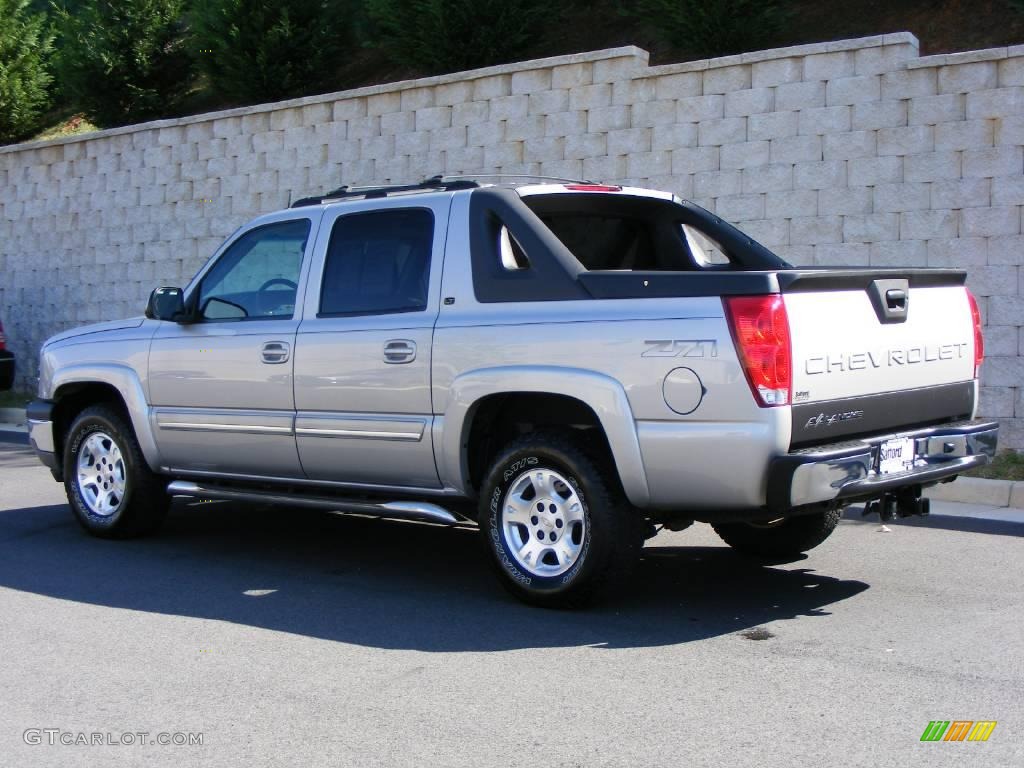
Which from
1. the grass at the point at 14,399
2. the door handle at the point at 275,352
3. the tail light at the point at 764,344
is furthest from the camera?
the grass at the point at 14,399

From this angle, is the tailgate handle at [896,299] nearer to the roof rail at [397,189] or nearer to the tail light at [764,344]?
the tail light at [764,344]

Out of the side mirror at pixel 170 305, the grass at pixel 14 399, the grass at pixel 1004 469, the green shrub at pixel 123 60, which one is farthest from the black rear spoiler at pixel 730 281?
the green shrub at pixel 123 60

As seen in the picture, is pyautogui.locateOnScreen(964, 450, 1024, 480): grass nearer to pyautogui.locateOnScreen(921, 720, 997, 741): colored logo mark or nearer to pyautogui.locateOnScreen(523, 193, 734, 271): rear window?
pyautogui.locateOnScreen(523, 193, 734, 271): rear window

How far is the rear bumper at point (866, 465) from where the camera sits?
5.25 meters

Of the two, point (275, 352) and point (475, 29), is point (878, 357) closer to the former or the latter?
point (275, 352)

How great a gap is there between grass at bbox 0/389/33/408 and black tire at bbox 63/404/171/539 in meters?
9.38

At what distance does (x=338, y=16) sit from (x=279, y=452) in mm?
15011

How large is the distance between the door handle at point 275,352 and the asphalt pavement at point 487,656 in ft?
3.94

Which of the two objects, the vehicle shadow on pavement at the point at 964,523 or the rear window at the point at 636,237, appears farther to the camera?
the vehicle shadow on pavement at the point at 964,523

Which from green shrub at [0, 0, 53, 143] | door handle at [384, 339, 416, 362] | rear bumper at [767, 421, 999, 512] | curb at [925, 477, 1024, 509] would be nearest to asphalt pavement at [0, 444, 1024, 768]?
rear bumper at [767, 421, 999, 512]

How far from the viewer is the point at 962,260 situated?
36.3 feet

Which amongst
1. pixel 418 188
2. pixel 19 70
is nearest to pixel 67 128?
pixel 19 70

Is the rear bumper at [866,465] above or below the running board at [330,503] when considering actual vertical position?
above

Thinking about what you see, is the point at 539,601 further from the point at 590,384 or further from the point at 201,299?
the point at 201,299
